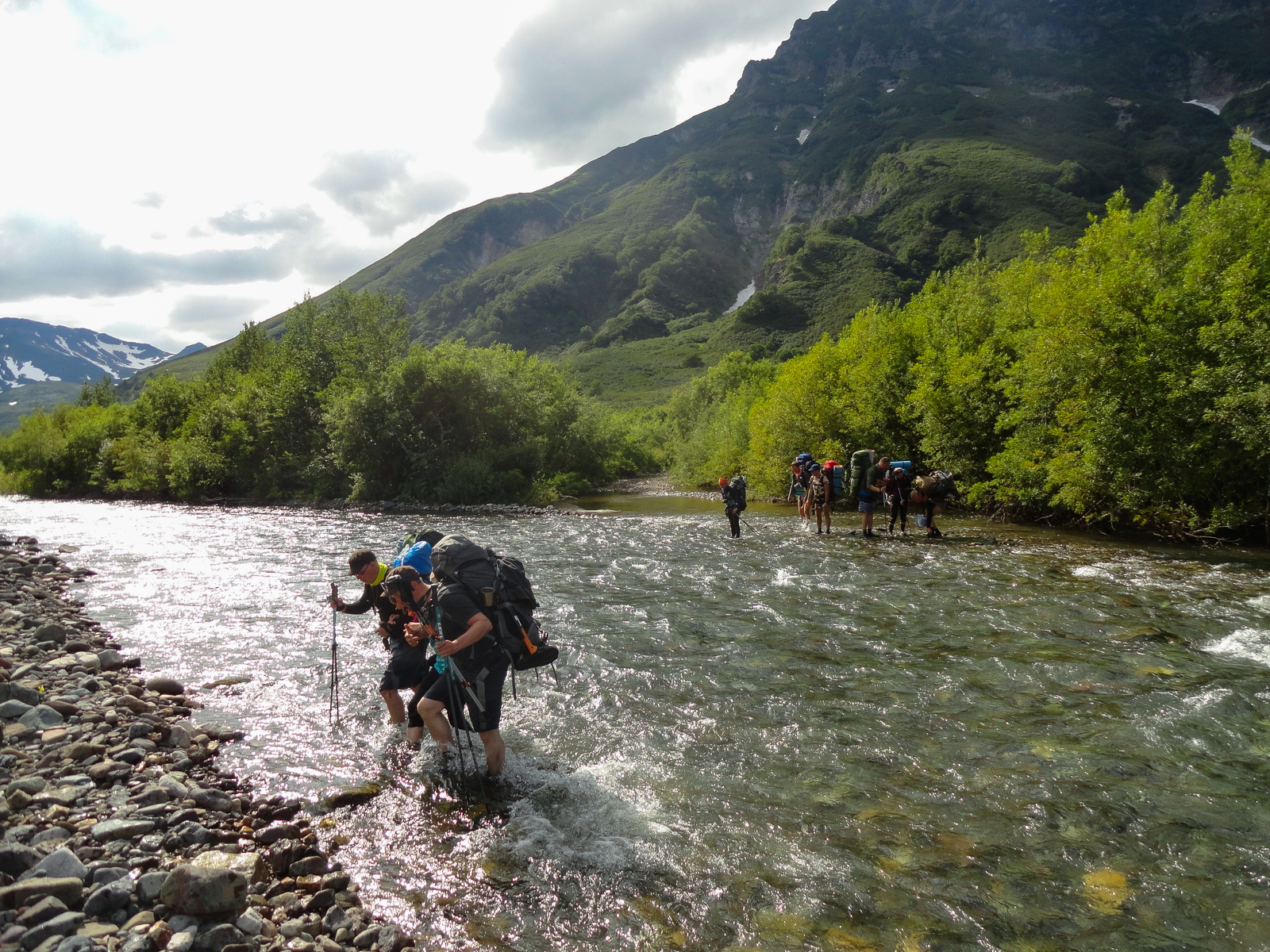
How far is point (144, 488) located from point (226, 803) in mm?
67827

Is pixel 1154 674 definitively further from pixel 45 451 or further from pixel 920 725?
pixel 45 451

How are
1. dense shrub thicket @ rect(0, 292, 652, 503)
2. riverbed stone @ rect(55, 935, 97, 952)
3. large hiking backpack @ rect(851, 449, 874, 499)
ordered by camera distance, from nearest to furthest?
riverbed stone @ rect(55, 935, 97, 952) < large hiking backpack @ rect(851, 449, 874, 499) < dense shrub thicket @ rect(0, 292, 652, 503)

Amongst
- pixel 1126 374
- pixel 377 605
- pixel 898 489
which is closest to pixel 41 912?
pixel 377 605

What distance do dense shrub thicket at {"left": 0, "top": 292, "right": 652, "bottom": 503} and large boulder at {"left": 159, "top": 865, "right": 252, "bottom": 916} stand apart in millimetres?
39254

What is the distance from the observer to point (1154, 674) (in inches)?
383

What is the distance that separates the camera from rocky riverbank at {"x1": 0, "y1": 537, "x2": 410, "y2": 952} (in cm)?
452

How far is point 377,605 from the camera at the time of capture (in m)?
8.40

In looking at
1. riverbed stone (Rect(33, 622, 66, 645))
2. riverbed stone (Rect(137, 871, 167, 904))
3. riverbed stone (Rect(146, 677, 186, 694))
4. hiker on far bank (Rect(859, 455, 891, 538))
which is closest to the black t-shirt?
riverbed stone (Rect(137, 871, 167, 904))

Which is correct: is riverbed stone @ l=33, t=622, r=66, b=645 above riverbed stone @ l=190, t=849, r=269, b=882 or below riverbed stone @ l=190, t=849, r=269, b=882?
above

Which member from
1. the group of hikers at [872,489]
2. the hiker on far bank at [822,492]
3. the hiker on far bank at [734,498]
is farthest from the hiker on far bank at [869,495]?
the hiker on far bank at [734,498]

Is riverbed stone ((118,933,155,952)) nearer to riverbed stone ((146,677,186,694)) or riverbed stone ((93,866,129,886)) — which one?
riverbed stone ((93,866,129,886))

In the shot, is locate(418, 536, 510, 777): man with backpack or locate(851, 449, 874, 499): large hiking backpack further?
locate(851, 449, 874, 499): large hiking backpack

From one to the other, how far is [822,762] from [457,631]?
4.47 m

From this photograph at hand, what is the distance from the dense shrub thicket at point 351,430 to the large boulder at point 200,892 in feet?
129
